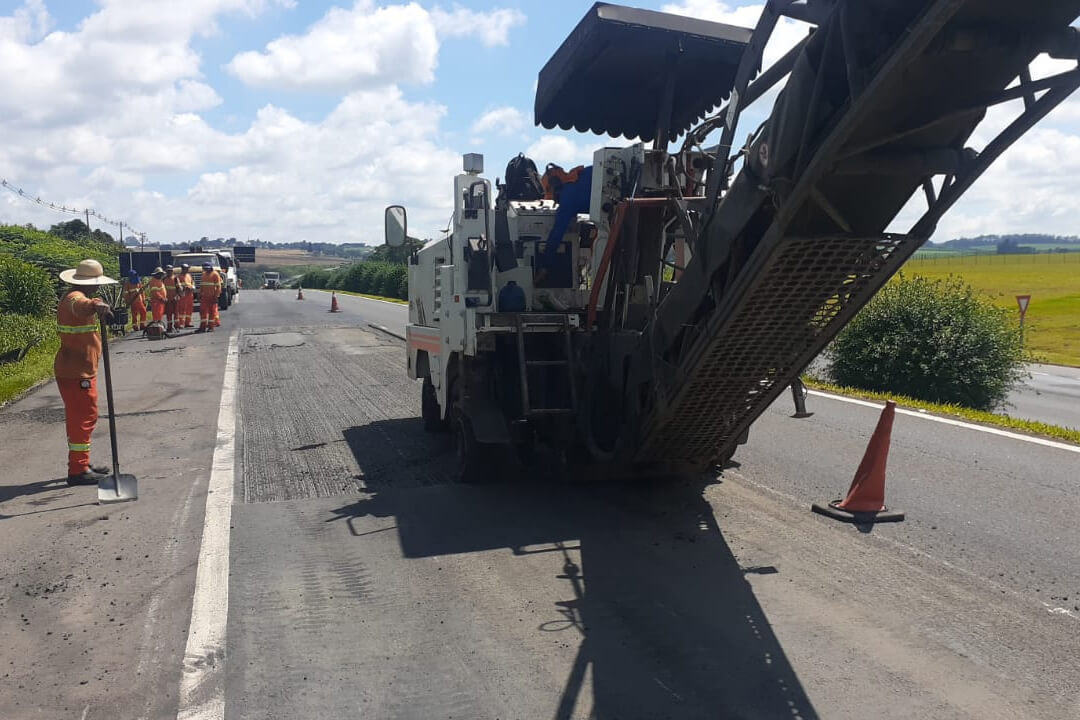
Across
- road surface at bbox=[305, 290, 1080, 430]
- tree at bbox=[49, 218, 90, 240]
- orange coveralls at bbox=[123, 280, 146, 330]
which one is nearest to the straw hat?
road surface at bbox=[305, 290, 1080, 430]

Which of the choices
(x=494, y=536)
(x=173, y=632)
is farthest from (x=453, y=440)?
(x=173, y=632)

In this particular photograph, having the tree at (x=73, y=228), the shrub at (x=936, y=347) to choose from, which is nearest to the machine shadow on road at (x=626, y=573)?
the shrub at (x=936, y=347)

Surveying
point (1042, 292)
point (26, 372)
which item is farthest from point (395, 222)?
point (1042, 292)

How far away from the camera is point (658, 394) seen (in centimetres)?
627

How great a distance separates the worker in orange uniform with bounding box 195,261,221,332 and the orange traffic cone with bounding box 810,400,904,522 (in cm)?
2005

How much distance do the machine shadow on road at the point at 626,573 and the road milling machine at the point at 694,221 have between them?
415 millimetres

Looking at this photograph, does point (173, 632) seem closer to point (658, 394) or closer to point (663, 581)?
point (663, 581)

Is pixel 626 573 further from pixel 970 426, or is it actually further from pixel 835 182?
pixel 970 426

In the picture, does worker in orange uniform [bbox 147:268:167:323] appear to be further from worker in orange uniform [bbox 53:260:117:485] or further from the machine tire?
worker in orange uniform [bbox 53:260:117:485]

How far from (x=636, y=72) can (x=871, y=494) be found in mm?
3897

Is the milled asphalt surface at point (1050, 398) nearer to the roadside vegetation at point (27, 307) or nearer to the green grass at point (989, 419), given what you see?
the green grass at point (989, 419)

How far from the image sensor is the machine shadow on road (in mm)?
4184

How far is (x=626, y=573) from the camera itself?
18.7ft

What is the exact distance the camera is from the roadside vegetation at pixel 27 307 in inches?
594
